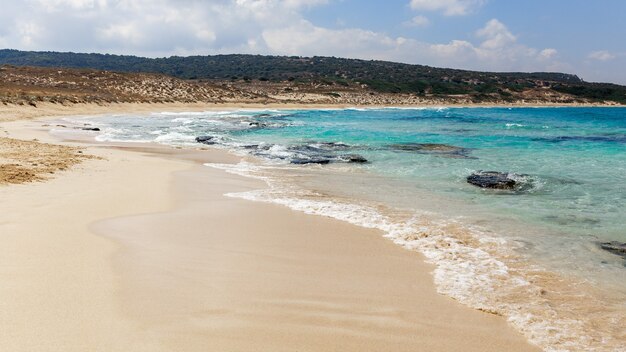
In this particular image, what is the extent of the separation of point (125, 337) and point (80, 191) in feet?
19.9

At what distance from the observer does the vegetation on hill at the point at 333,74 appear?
9069 cm

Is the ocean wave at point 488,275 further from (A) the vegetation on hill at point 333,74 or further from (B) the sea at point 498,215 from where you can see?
(A) the vegetation on hill at point 333,74

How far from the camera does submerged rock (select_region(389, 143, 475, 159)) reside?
17767mm

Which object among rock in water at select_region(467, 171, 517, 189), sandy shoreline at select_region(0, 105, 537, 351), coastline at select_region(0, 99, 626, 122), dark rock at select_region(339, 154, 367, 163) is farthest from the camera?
coastline at select_region(0, 99, 626, 122)

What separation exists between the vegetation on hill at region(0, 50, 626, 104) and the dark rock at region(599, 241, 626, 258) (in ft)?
265

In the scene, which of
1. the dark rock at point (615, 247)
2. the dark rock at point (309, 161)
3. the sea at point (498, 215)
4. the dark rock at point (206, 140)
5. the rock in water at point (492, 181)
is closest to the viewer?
the sea at point (498, 215)

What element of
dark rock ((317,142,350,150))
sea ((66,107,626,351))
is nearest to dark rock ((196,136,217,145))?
sea ((66,107,626,351))

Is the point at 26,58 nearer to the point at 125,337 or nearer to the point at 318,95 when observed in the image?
the point at 318,95

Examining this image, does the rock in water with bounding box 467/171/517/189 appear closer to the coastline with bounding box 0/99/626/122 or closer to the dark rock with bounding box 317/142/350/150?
the dark rock with bounding box 317/142/350/150

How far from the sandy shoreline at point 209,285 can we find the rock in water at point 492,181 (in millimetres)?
5280

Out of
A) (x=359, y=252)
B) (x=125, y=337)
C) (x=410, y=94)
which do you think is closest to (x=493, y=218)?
(x=359, y=252)

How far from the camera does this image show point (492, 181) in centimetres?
1132

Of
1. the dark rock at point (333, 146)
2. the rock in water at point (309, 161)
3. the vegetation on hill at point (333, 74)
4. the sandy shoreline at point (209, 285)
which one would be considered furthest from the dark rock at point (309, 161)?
the vegetation on hill at point (333, 74)

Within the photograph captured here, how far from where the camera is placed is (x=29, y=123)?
2492 cm
